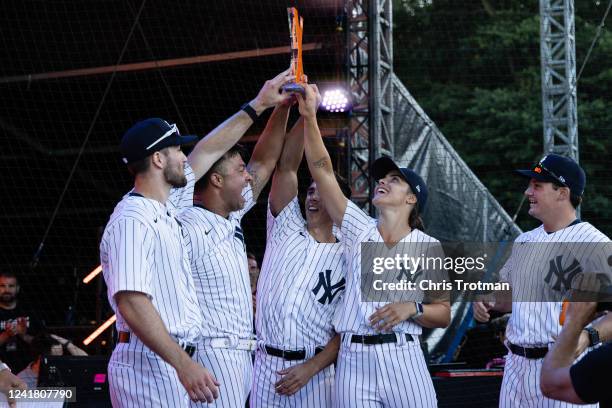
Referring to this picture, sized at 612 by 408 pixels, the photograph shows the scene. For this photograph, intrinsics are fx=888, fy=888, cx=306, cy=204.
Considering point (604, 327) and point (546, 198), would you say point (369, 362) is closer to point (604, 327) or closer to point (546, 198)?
point (604, 327)

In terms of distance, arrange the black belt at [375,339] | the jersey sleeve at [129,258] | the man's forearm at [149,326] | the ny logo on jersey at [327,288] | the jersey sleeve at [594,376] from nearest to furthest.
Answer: the jersey sleeve at [594,376], the man's forearm at [149,326], the jersey sleeve at [129,258], the black belt at [375,339], the ny logo on jersey at [327,288]

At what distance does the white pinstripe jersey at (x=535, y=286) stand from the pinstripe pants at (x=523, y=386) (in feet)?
0.34

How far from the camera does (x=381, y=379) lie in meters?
4.30

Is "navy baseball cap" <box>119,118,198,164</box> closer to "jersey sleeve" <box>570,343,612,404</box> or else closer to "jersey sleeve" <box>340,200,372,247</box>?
"jersey sleeve" <box>340,200,372,247</box>

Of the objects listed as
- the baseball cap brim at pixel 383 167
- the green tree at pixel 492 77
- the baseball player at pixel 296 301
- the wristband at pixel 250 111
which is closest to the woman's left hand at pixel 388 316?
the baseball player at pixel 296 301

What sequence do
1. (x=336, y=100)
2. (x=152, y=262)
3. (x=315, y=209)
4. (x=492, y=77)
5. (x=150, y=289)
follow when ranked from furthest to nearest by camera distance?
(x=492, y=77), (x=336, y=100), (x=315, y=209), (x=152, y=262), (x=150, y=289)

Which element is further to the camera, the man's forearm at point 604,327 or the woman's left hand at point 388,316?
the woman's left hand at point 388,316

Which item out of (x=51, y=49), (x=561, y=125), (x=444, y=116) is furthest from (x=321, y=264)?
(x=444, y=116)

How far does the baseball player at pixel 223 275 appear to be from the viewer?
4098mm

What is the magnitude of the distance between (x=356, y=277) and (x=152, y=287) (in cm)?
127

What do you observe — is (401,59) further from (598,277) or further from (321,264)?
(598,277)

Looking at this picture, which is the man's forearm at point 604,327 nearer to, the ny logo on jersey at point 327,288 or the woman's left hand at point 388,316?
the woman's left hand at point 388,316

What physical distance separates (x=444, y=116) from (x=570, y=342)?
51.3ft

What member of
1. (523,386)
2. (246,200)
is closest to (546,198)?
(523,386)
